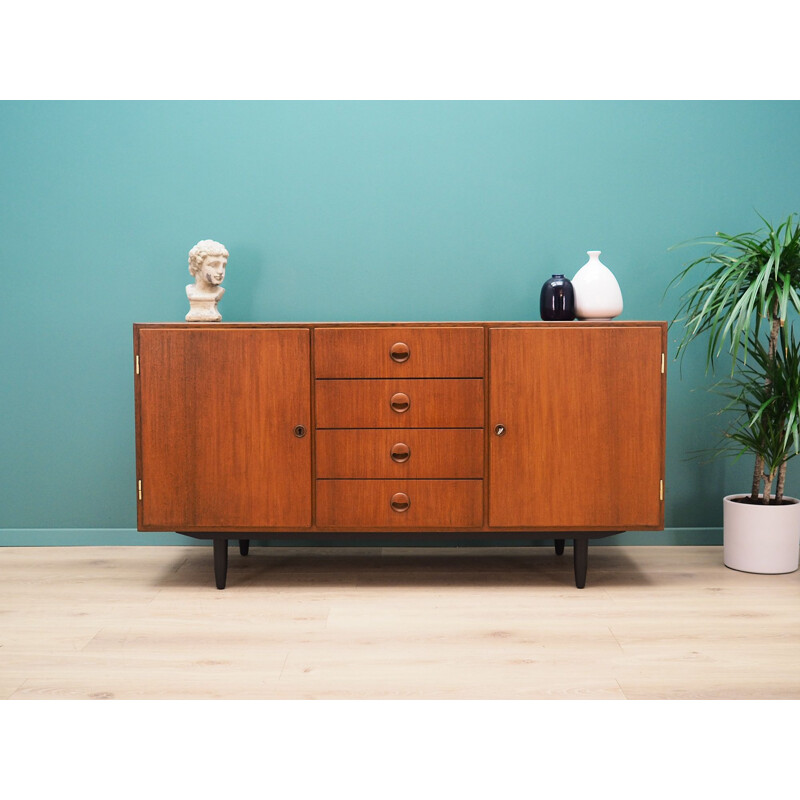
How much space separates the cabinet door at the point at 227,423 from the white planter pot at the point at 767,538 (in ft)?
4.79

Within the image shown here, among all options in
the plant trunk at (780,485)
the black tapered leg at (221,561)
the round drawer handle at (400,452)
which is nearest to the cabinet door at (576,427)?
the round drawer handle at (400,452)

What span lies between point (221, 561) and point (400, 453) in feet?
2.22

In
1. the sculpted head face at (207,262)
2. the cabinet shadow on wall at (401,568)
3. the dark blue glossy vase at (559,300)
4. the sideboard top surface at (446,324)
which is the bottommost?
the cabinet shadow on wall at (401,568)

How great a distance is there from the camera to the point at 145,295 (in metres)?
2.91

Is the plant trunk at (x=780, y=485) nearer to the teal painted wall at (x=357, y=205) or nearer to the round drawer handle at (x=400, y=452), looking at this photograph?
the teal painted wall at (x=357, y=205)

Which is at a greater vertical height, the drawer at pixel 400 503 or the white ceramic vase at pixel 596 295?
the white ceramic vase at pixel 596 295

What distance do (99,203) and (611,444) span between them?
2036mm

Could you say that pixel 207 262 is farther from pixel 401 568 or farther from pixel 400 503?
pixel 401 568

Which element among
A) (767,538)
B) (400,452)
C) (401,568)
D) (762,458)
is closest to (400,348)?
(400,452)

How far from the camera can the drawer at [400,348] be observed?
2395 millimetres

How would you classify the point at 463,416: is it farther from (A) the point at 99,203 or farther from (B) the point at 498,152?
(A) the point at 99,203

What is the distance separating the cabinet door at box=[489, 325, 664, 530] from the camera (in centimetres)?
239

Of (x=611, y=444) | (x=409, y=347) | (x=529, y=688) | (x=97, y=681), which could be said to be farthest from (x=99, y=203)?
(x=529, y=688)

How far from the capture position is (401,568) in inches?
107
